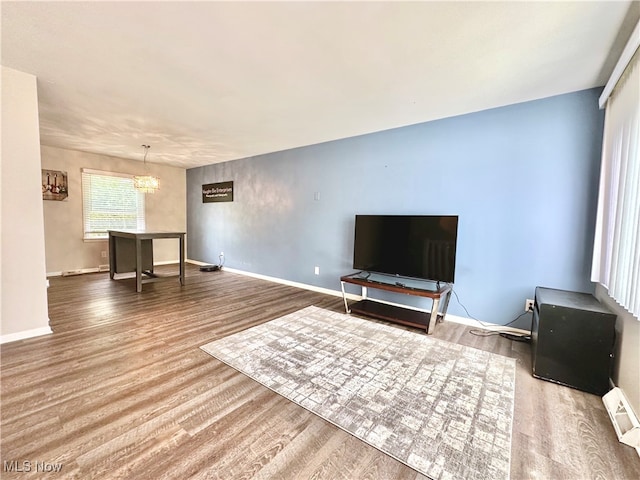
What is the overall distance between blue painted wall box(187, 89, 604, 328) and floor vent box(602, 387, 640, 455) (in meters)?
1.13

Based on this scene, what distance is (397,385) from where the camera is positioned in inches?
75.1

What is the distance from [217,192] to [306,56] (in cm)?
458

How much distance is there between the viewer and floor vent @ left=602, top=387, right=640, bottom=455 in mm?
1416

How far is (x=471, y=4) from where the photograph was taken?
5.07ft

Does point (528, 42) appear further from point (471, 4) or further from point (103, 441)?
point (103, 441)

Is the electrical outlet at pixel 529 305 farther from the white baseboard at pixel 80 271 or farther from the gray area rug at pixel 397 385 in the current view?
the white baseboard at pixel 80 271

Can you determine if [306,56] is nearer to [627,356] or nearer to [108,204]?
[627,356]

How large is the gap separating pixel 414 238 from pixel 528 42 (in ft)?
6.28

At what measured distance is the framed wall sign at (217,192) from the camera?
19.0 feet

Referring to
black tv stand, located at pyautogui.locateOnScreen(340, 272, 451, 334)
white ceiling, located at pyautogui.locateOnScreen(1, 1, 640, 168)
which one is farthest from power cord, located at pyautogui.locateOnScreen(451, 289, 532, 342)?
white ceiling, located at pyautogui.locateOnScreen(1, 1, 640, 168)

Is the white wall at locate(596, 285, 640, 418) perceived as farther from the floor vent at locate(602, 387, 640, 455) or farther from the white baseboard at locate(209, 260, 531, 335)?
the white baseboard at locate(209, 260, 531, 335)

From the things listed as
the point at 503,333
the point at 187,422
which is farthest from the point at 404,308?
the point at 187,422

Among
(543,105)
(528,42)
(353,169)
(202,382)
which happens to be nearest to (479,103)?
(543,105)

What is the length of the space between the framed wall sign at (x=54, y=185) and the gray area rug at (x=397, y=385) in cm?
493
